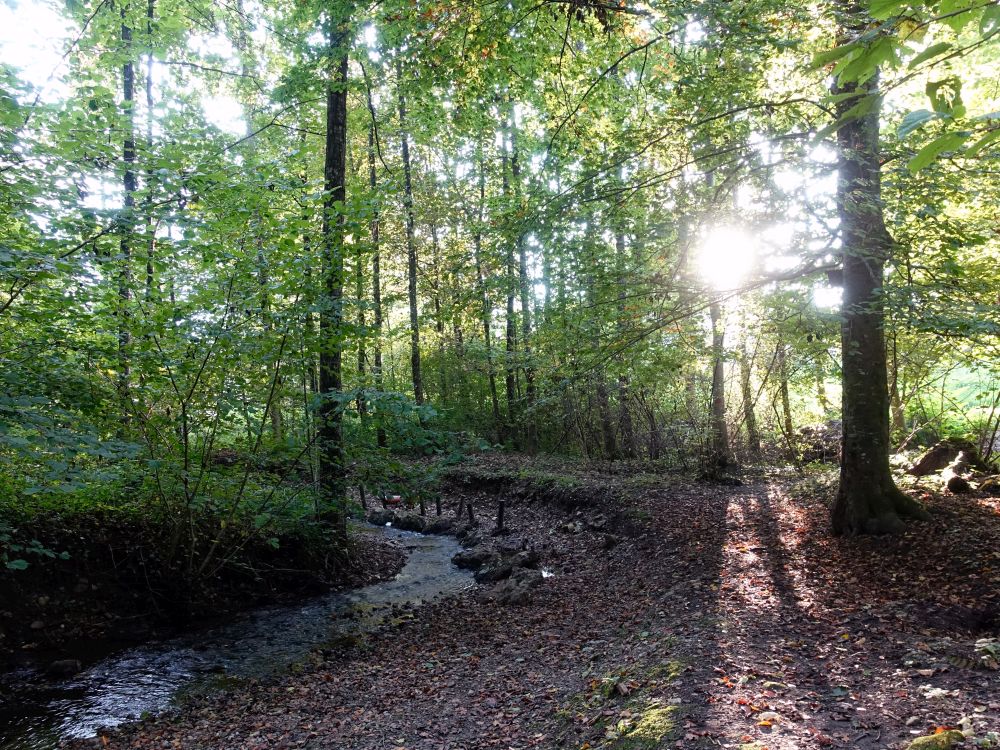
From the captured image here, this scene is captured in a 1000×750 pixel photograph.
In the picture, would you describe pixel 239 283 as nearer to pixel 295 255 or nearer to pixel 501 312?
pixel 295 255

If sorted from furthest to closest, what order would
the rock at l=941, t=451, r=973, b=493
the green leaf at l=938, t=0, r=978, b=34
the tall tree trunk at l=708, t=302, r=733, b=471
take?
the tall tree trunk at l=708, t=302, r=733, b=471, the rock at l=941, t=451, r=973, b=493, the green leaf at l=938, t=0, r=978, b=34

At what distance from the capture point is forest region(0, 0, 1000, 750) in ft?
16.4

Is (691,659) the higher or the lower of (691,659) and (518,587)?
the higher

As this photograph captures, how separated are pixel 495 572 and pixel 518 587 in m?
1.09

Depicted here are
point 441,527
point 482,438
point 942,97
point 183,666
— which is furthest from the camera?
point 441,527

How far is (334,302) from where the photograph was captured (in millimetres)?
7082

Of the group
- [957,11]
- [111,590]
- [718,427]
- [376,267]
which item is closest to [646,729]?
[957,11]

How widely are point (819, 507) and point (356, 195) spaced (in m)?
7.89

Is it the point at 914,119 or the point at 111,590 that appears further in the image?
the point at 111,590

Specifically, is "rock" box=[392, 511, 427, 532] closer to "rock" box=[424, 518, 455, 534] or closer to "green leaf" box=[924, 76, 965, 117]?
"rock" box=[424, 518, 455, 534]

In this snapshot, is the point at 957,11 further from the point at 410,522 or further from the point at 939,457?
the point at 410,522

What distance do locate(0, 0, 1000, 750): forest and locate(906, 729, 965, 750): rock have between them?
0.30ft

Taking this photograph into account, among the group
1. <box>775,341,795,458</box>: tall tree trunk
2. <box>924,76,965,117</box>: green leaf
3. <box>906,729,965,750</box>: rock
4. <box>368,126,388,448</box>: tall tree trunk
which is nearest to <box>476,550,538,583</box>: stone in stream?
<box>368,126,388,448</box>: tall tree trunk

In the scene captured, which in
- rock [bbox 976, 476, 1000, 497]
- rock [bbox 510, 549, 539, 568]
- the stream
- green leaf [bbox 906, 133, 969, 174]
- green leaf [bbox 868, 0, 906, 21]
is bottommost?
the stream
